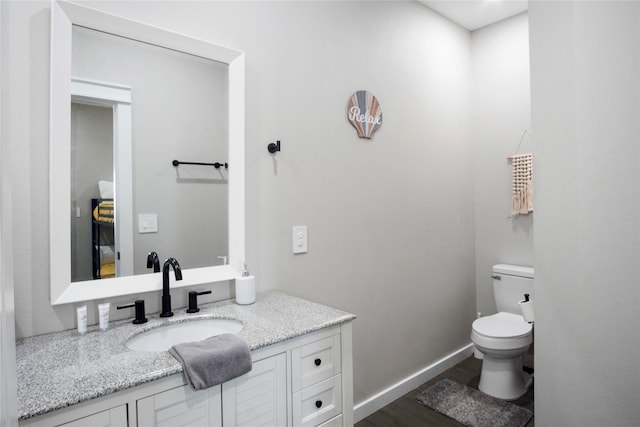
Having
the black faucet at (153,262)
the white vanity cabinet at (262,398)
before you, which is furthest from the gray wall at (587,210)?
the black faucet at (153,262)

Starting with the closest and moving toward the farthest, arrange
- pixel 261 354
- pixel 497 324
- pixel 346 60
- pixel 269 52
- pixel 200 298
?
pixel 261 354 → pixel 200 298 → pixel 269 52 → pixel 346 60 → pixel 497 324

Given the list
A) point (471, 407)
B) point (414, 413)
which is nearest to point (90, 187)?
point (414, 413)

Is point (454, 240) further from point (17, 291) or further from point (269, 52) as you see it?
point (17, 291)

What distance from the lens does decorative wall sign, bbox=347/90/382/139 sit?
2.17 meters

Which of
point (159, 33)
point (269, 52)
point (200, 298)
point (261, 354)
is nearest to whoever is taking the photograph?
point (261, 354)

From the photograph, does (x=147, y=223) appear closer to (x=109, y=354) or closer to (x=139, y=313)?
(x=139, y=313)

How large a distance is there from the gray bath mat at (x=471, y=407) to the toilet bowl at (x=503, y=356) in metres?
0.08

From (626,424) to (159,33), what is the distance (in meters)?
2.45

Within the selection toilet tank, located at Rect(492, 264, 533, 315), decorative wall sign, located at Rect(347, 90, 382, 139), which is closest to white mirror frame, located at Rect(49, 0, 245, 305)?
decorative wall sign, located at Rect(347, 90, 382, 139)

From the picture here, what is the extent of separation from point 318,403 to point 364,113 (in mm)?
1636

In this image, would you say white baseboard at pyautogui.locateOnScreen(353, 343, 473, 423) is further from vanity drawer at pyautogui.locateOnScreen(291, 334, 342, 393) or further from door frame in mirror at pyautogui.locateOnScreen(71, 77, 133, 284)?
door frame in mirror at pyautogui.locateOnScreen(71, 77, 133, 284)

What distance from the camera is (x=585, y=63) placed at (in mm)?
1537

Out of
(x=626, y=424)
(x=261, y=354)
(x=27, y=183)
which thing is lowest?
(x=626, y=424)

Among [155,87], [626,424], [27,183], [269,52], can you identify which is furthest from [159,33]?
[626,424]
